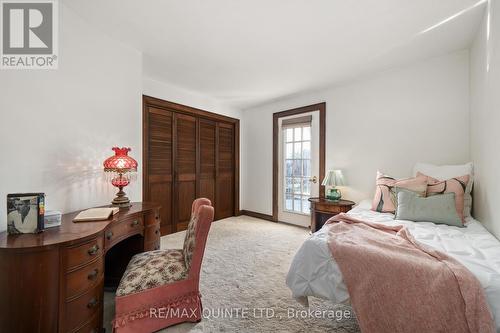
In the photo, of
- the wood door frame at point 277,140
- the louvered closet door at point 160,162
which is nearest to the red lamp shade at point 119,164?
the louvered closet door at point 160,162

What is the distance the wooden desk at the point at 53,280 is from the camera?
41.9 inches

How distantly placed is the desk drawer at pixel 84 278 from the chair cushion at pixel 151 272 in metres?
0.17

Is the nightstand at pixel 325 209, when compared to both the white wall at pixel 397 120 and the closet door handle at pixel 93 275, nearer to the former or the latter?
the white wall at pixel 397 120

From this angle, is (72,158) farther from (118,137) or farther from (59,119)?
(118,137)

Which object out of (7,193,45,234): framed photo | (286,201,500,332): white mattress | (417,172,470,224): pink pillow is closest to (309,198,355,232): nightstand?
(417,172,470,224): pink pillow

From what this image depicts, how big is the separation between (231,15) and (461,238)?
2540mm

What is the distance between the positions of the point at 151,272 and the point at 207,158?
292 centimetres

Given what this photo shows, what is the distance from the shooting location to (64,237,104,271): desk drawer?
3.78 feet

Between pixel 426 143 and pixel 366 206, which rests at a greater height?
pixel 426 143

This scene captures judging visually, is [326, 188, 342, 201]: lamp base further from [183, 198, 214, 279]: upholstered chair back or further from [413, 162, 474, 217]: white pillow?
[183, 198, 214, 279]: upholstered chair back

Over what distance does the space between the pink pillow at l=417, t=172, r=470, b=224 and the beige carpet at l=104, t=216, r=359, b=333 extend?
1.40 metres

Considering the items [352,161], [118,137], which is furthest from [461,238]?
[118,137]

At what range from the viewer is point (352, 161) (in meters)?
3.32

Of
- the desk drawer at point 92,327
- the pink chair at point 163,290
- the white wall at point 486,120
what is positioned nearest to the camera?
the desk drawer at point 92,327
